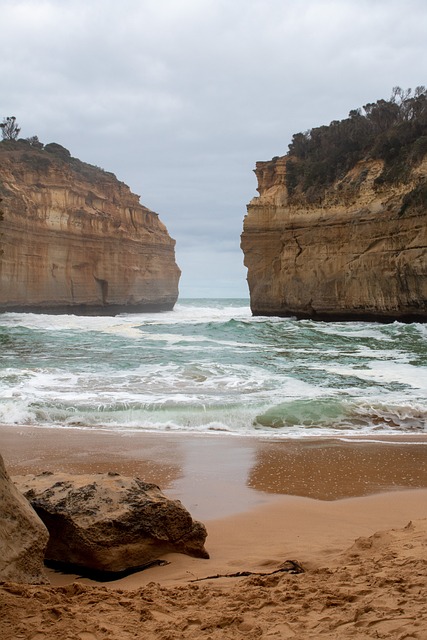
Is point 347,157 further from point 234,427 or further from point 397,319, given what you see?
point 234,427

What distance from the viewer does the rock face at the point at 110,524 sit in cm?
347

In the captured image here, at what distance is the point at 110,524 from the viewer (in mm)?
3516

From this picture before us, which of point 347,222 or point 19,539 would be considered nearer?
point 19,539

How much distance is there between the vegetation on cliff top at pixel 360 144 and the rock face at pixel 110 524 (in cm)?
2780

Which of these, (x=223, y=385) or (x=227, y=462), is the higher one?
(x=223, y=385)

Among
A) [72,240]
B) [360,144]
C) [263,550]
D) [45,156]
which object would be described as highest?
[45,156]

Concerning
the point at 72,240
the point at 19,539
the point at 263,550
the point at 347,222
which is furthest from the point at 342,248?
the point at 19,539

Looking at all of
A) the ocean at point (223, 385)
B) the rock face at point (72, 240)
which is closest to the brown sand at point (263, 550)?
the ocean at point (223, 385)

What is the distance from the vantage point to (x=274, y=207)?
35.9 meters

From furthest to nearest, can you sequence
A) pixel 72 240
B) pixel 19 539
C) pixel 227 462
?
pixel 72 240 → pixel 227 462 → pixel 19 539

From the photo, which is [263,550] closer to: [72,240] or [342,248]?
[342,248]

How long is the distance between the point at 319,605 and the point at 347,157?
111 feet

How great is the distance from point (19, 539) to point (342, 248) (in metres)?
29.5

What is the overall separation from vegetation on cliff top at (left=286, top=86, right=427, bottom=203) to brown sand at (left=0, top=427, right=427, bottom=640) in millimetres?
25320
